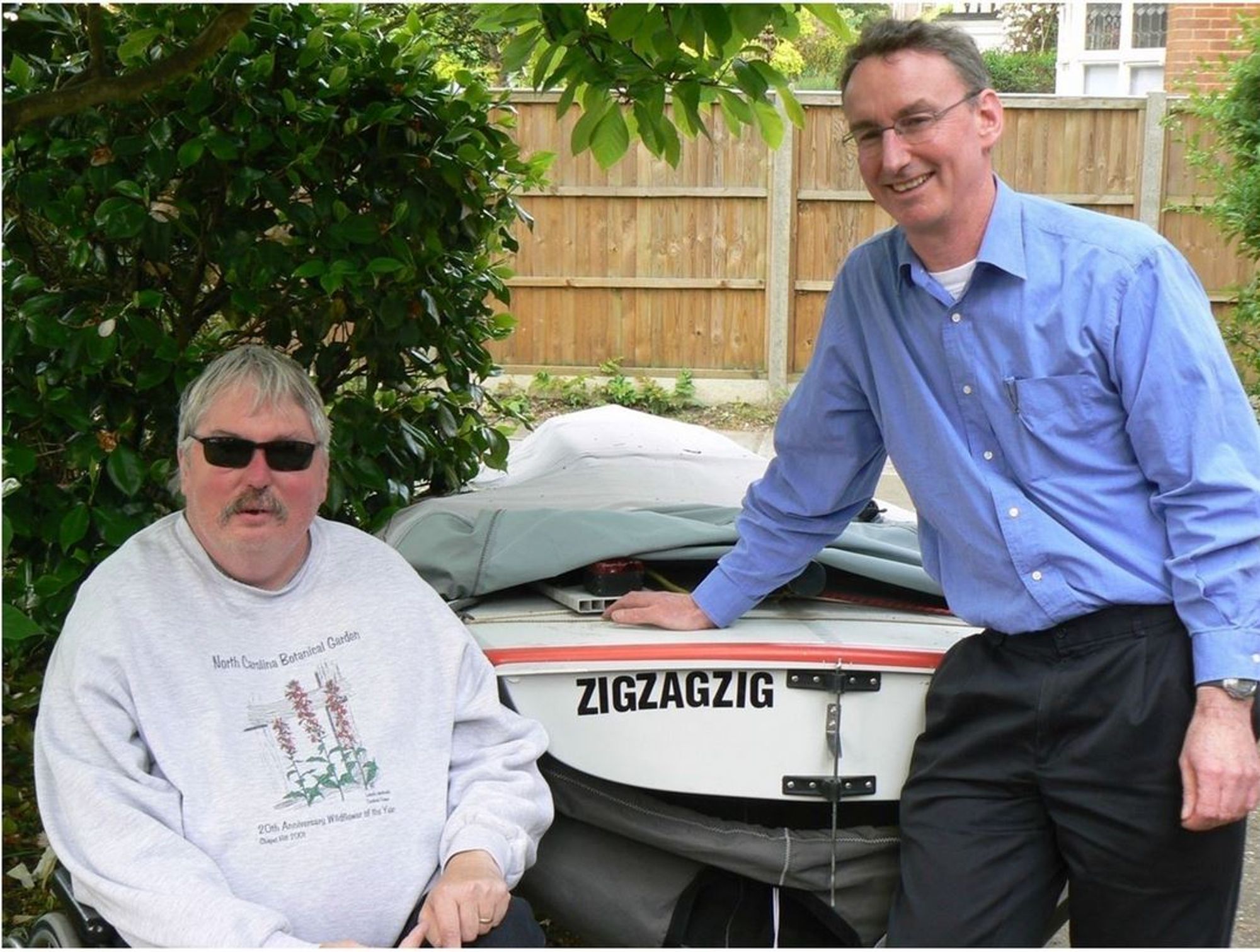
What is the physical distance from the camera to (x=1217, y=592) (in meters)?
2.40

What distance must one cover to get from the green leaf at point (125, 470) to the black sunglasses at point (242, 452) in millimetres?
774

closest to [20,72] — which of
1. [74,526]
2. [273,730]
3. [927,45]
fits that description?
[74,526]

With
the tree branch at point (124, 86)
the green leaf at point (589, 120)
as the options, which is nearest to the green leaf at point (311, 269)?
the green leaf at point (589, 120)

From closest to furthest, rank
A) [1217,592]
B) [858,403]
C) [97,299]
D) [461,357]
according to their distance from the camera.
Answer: [1217,592] → [858,403] → [97,299] → [461,357]

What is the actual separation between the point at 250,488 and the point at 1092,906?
1.68 m

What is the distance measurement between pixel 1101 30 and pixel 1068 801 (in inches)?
781

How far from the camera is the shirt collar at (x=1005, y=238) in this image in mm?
2596

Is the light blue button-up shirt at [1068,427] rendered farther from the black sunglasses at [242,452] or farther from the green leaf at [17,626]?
the green leaf at [17,626]

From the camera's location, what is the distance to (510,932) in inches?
103

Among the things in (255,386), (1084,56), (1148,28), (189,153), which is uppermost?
(1148,28)

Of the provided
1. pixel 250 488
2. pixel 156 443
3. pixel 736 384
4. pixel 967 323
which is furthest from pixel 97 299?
pixel 736 384

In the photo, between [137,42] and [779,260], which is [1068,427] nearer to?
[137,42]

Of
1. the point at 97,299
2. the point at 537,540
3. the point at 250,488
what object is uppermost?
the point at 97,299

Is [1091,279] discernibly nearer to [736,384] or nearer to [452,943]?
[452,943]
